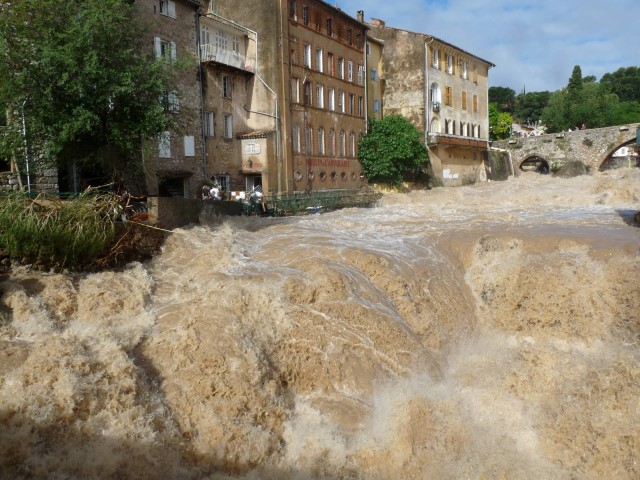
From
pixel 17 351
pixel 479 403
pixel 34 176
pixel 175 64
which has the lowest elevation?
pixel 479 403

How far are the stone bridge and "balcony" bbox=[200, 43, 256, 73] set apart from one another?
3122 centimetres

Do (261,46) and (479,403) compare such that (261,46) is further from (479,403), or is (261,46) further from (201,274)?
(479,403)

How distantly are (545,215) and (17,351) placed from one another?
18371 mm

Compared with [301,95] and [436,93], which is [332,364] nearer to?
[301,95]

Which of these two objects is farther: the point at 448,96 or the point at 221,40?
the point at 448,96

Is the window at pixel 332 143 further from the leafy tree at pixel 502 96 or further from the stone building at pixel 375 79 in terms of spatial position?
the leafy tree at pixel 502 96

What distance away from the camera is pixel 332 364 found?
8.97 metres

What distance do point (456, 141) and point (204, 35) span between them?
916 inches

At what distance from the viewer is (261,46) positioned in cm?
3006

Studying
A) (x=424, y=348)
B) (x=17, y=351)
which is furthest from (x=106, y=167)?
(x=424, y=348)

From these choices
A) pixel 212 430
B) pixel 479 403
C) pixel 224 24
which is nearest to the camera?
pixel 212 430

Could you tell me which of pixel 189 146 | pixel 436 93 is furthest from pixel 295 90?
pixel 436 93

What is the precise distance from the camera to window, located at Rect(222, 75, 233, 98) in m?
28.2

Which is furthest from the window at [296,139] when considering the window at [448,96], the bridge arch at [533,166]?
the bridge arch at [533,166]
